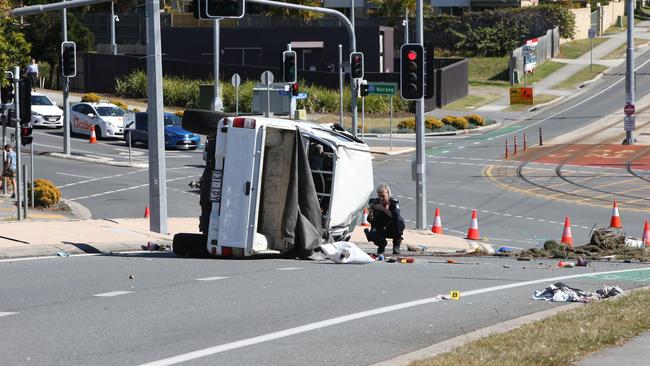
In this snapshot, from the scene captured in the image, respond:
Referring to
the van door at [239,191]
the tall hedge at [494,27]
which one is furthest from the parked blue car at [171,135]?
the tall hedge at [494,27]

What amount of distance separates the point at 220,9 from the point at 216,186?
621 cm

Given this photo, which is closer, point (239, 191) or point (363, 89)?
point (239, 191)

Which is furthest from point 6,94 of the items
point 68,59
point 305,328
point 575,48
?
point 575,48

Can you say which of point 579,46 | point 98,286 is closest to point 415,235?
point 98,286

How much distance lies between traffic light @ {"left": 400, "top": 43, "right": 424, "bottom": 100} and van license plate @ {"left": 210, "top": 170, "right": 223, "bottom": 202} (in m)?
9.53

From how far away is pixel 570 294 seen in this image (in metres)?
13.3

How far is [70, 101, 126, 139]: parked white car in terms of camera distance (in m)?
52.3

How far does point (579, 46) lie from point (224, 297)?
279 ft

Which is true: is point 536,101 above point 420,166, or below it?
below

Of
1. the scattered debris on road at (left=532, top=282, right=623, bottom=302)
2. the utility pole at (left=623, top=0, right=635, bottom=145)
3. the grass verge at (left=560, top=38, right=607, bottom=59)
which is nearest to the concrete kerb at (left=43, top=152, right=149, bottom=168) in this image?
the utility pole at (left=623, top=0, right=635, bottom=145)

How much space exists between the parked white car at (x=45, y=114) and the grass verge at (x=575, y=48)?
47623mm

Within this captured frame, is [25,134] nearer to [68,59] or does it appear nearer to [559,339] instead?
[68,59]

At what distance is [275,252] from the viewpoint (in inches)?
728

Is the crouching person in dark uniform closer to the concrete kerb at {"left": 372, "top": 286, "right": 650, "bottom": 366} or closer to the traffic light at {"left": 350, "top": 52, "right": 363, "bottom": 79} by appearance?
the concrete kerb at {"left": 372, "top": 286, "right": 650, "bottom": 366}
